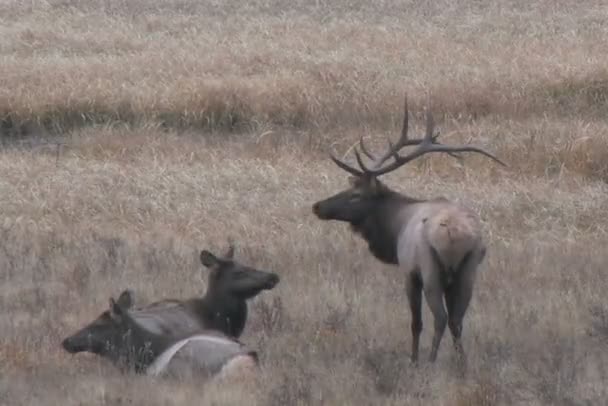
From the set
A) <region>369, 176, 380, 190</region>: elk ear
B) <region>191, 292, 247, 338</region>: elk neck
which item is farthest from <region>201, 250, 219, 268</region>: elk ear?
<region>369, 176, 380, 190</region>: elk ear

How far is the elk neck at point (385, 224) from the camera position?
1112 cm

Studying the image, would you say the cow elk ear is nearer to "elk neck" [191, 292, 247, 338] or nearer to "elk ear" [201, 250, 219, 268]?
"elk neck" [191, 292, 247, 338]

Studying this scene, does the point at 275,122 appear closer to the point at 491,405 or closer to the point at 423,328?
the point at 423,328

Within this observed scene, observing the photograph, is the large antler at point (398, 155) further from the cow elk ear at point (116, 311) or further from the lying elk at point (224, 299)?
the cow elk ear at point (116, 311)

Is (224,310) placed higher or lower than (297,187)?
lower

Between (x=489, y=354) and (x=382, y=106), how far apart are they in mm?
11487

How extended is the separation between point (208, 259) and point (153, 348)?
1.10 metres

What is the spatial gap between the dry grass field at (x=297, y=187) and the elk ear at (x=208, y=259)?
2.03 ft

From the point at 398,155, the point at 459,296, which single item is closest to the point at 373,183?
the point at 398,155

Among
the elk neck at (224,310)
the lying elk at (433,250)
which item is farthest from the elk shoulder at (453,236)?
the elk neck at (224,310)

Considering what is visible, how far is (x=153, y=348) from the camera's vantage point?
991cm

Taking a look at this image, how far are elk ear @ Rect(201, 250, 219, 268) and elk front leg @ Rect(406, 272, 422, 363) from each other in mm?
1458

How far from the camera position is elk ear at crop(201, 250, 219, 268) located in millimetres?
10766

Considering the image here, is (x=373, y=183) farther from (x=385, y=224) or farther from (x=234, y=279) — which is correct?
(x=234, y=279)
